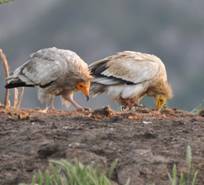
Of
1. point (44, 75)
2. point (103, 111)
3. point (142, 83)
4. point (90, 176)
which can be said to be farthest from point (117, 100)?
point (90, 176)

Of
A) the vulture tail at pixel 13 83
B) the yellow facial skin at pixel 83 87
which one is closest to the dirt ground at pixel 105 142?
the vulture tail at pixel 13 83

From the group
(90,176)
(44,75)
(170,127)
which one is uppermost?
(44,75)

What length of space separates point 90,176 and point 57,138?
2.22 m

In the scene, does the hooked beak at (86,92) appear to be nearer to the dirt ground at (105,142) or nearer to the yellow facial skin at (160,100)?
the yellow facial skin at (160,100)

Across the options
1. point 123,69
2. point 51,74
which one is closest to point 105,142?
point 51,74

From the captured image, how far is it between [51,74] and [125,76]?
1.62 metres

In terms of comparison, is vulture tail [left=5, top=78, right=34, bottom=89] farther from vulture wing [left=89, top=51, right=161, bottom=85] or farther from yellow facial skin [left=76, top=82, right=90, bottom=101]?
vulture wing [left=89, top=51, right=161, bottom=85]

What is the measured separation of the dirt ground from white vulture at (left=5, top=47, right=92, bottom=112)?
2619 millimetres

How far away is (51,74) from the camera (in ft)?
35.4

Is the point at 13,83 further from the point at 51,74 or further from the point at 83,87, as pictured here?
the point at 83,87

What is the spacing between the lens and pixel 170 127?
736 centimetres

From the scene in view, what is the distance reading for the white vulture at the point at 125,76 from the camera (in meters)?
12.0

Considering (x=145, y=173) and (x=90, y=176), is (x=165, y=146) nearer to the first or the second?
(x=145, y=173)

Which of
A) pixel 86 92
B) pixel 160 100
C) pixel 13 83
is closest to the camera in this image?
pixel 13 83
